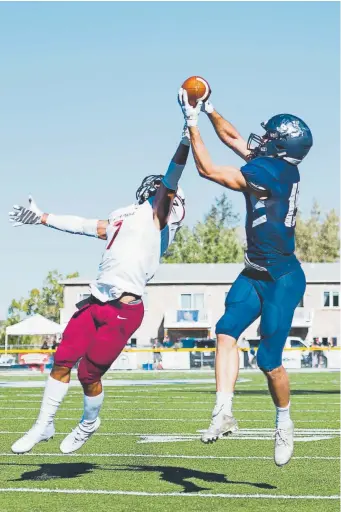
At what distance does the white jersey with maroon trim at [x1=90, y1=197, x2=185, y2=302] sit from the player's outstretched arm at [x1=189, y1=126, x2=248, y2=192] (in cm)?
76

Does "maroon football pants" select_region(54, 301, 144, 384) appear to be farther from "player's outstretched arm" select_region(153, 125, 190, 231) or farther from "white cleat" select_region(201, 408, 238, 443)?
"white cleat" select_region(201, 408, 238, 443)

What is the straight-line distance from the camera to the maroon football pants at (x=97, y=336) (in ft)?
25.0

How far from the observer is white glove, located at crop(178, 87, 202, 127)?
24.1ft

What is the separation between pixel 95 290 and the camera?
768 cm

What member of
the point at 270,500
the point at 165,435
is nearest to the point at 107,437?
the point at 165,435

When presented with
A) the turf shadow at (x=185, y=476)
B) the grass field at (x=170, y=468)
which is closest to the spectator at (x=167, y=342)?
the grass field at (x=170, y=468)

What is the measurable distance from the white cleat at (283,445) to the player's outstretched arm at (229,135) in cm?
195

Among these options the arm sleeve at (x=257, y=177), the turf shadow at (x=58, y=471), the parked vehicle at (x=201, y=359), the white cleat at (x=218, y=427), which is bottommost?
the turf shadow at (x=58, y=471)

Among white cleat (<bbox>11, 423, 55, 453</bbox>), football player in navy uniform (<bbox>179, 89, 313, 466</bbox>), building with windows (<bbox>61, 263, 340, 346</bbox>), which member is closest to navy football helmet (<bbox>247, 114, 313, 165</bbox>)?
football player in navy uniform (<bbox>179, 89, 313, 466</bbox>)

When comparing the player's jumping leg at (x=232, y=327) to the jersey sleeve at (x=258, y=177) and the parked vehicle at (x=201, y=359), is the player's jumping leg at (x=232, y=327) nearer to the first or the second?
the jersey sleeve at (x=258, y=177)

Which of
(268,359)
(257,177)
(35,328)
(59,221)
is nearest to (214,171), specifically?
(257,177)

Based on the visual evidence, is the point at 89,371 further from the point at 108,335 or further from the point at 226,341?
the point at 226,341

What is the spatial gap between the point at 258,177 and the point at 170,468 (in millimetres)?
2666

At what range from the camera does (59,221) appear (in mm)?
8273
